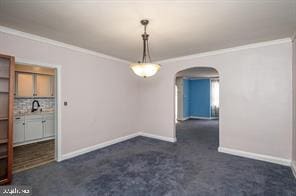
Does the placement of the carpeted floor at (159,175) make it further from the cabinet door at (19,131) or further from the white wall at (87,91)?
the cabinet door at (19,131)

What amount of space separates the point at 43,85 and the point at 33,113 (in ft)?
3.27

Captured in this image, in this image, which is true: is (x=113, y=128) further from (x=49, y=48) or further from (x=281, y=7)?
(x=281, y=7)

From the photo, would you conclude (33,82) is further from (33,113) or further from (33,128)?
(33,128)

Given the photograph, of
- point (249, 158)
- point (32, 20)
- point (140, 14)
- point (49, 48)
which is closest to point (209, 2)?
point (140, 14)

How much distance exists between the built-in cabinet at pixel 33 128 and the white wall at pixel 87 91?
1976mm

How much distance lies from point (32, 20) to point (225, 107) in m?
4.26

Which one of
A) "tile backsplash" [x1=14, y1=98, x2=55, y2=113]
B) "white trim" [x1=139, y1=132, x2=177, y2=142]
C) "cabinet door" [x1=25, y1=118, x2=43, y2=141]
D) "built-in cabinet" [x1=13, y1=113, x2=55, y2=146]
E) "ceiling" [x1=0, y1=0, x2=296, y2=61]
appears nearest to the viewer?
"ceiling" [x1=0, y1=0, x2=296, y2=61]

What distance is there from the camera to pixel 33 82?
16.0 ft

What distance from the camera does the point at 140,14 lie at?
2143 millimetres

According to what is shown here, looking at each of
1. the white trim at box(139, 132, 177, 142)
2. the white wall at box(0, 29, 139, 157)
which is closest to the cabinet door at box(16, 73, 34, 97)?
the white wall at box(0, 29, 139, 157)

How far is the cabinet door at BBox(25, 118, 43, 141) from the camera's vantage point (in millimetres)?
4504

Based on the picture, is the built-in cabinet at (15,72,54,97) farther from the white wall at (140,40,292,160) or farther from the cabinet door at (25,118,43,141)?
the white wall at (140,40,292,160)

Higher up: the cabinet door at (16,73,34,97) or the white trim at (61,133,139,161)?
the cabinet door at (16,73,34,97)

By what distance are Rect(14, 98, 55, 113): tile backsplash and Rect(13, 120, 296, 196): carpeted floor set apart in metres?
2.66
